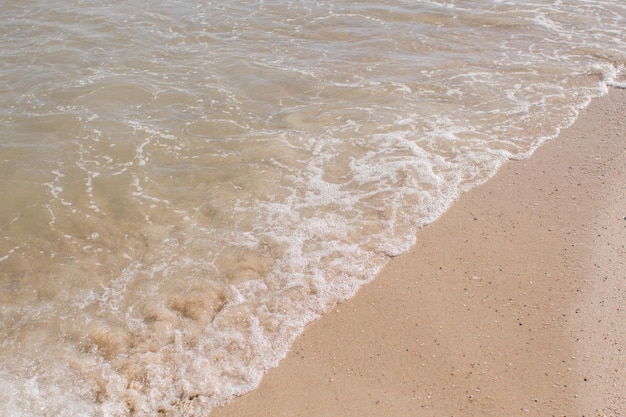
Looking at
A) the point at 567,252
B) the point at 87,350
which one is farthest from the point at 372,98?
the point at 87,350

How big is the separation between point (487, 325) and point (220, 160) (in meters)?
3.82

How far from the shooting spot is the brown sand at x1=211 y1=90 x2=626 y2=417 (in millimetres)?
3730

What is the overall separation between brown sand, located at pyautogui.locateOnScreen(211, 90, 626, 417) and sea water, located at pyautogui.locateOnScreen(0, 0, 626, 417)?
0.28m

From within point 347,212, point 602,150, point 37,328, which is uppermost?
point 602,150

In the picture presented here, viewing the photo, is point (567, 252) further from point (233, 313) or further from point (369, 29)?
point (369, 29)

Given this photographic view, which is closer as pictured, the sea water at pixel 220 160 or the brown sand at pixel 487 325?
the brown sand at pixel 487 325

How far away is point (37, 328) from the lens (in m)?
4.38

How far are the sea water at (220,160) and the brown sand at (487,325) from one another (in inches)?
11.0

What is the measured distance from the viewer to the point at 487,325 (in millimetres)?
4281

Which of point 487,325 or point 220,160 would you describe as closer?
point 487,325

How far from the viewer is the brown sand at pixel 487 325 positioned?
147 inches

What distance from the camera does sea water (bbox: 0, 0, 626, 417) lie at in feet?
13.8

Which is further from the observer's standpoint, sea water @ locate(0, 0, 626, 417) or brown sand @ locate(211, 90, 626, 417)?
sea water @ locate(0, 0, 626, 417)

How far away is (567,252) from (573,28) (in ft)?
25.4
